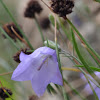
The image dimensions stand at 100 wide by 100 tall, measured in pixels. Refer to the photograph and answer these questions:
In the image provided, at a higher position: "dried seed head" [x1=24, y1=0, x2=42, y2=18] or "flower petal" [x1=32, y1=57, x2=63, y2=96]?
"dried seed head" [x1=24, y1=0, x2=42, y2=18]

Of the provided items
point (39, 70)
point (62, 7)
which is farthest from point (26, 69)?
point (62, 7)

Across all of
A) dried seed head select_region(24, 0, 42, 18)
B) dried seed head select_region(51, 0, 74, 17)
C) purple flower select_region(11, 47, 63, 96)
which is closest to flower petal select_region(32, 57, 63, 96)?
purple flower select_region(11, 47, 63, 96)

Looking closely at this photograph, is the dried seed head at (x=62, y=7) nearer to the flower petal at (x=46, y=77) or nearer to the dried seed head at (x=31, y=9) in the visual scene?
the flower petal at (x=46, y=77)

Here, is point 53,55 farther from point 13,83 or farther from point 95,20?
point 95,20

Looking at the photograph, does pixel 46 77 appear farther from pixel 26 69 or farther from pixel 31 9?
pixel 31 9

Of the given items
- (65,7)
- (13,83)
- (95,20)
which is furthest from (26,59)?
(95,20)

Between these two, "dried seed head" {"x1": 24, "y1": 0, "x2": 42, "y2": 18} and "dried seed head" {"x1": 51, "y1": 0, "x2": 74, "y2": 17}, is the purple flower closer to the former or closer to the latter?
"dried seed head" {"x1": 51, "y1": 0, "x2": 74, "y2": 17}

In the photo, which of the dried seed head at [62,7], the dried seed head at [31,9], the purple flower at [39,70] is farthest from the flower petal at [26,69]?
the dried seed head at [31,9]

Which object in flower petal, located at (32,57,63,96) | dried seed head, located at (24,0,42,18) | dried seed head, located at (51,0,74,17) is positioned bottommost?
flower petal, located at (32,57,63,96)
